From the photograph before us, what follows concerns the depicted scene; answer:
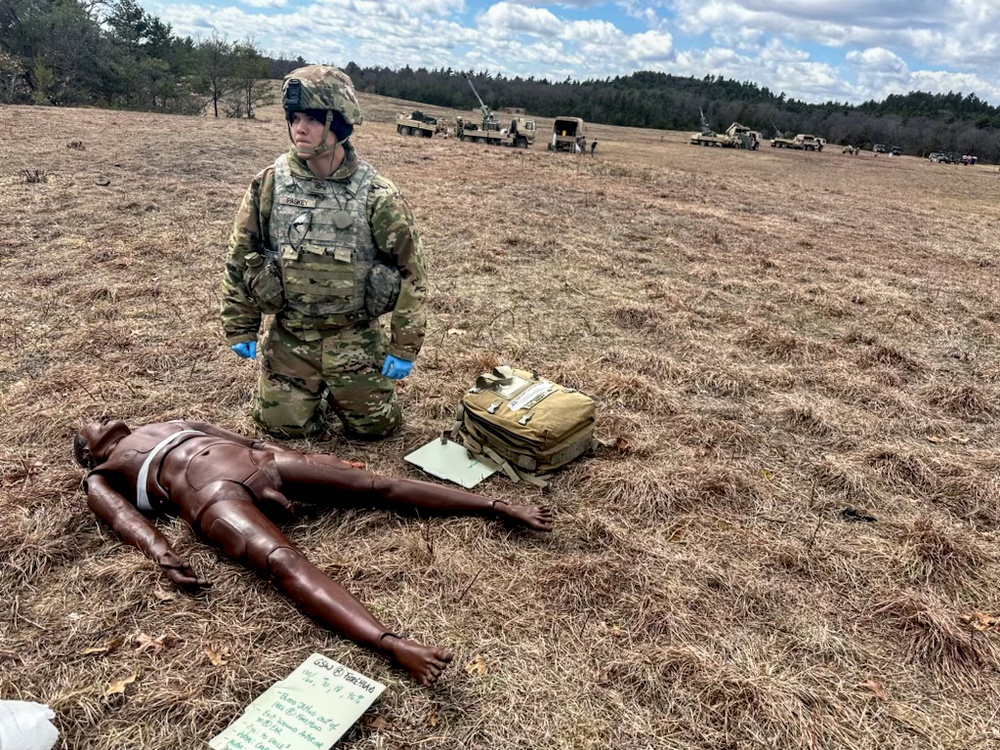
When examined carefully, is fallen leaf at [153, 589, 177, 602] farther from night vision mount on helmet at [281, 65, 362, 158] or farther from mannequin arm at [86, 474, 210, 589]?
night vision mount on helmet at [281, 65, 362, 158]

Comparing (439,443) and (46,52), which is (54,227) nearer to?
(439,443)

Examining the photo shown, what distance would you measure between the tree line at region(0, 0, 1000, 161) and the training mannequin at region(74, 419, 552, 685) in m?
27.1

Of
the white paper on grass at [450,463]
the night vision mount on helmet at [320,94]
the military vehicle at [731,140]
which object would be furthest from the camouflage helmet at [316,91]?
the military vehicle at [731,140]

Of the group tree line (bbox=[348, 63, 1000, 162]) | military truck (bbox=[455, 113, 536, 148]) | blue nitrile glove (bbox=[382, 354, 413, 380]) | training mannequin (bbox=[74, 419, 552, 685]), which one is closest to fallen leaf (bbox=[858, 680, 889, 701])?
training mannequin (bbox=[74, 419, 552, 685])

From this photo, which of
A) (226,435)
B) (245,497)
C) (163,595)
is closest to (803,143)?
(226,435)

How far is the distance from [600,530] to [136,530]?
2.03 m

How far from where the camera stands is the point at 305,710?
2.06 m

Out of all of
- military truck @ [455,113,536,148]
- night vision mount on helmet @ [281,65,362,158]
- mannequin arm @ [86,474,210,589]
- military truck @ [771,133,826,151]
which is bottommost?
mannequin arm @ [86,474,210,589]

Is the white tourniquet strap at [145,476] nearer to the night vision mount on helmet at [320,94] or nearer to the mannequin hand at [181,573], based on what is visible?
the mannequin hand at [181,573]

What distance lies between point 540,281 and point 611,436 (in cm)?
362

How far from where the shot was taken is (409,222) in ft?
11.2

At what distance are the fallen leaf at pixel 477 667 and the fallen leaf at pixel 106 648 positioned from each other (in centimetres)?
126

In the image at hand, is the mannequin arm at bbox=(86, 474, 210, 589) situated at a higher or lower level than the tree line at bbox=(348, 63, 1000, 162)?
lower

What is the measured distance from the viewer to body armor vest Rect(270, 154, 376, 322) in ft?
10.7
